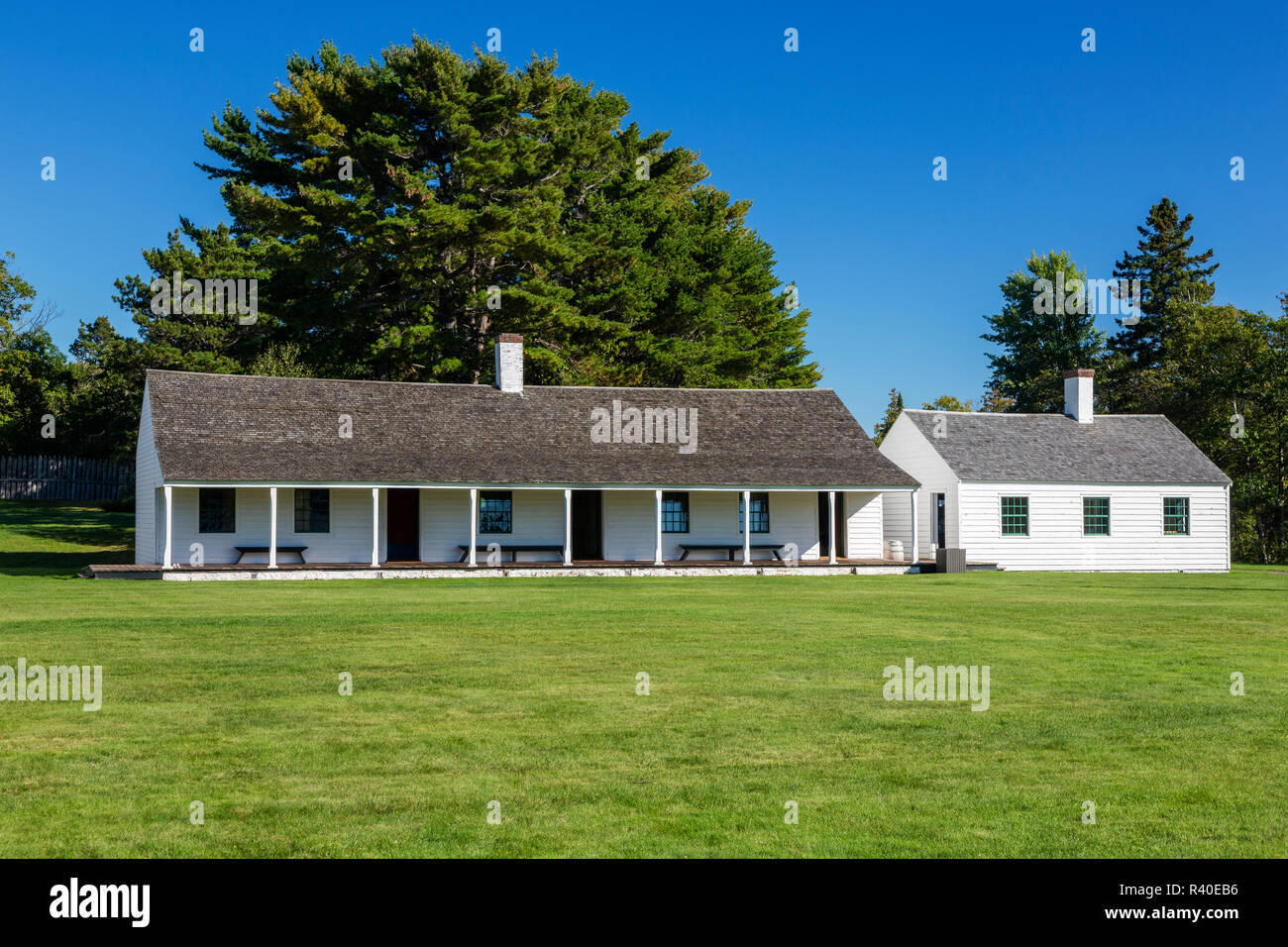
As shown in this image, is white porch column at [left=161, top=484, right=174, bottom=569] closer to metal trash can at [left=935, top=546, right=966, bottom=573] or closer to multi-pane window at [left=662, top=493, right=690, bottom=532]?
multi-pane window at [left=662, top=493, right=690, bottom=532]

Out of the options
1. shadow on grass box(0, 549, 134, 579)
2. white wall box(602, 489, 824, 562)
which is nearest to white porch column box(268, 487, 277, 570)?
shadow on grass box(0, 549, 134, 579)

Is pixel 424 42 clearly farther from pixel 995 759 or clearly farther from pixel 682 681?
pixel 995 759

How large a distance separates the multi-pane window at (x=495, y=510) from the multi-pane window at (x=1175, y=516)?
21.2 meters

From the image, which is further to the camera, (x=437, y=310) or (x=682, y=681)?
(x=437, y=310)

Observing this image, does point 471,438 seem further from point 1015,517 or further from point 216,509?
point 1015,517

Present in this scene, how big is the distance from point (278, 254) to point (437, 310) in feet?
19.9

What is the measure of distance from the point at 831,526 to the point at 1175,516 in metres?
12.1

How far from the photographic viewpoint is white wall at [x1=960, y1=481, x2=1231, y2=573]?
120 ft

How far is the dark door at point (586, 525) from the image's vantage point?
34.5m

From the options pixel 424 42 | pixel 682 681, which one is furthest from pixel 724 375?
pixel 682 681

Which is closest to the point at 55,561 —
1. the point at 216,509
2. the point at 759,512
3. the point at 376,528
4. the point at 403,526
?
the point at 216,509

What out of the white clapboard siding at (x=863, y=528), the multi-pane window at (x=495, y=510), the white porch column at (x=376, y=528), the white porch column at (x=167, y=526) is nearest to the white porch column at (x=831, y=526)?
the white clapboard siding at (x=863, y=528)

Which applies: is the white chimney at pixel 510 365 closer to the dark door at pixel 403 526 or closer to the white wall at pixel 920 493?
the dark door at pixel 403 526

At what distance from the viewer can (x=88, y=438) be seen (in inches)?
2105
